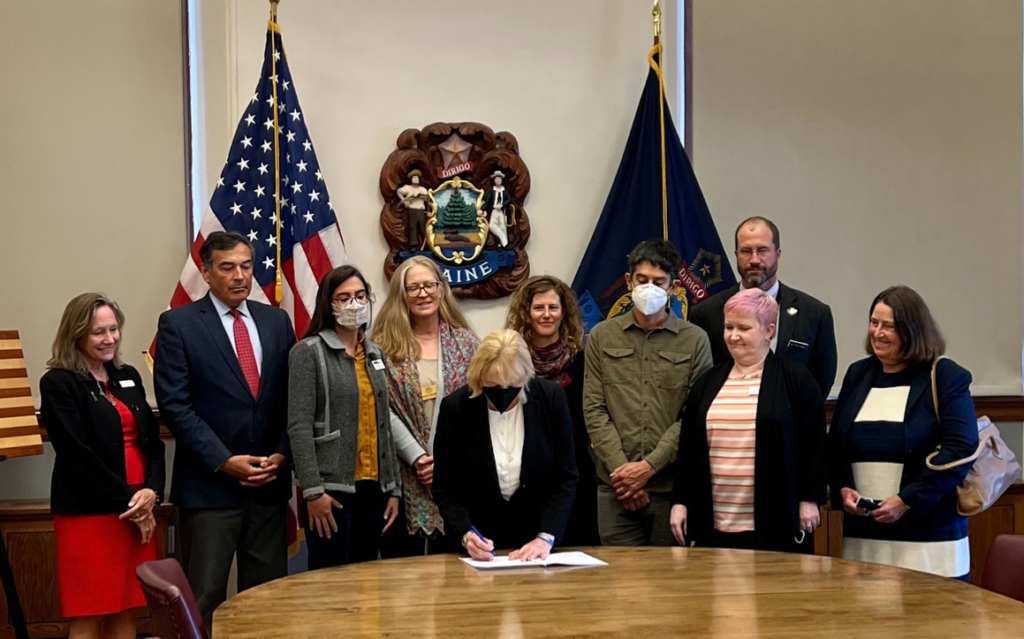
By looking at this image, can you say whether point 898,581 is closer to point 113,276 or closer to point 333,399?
point 333,399

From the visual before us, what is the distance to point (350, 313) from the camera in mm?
3846

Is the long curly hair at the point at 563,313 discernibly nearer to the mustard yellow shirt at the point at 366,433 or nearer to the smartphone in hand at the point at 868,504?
the mustard yellow shirt at the point at 366,433

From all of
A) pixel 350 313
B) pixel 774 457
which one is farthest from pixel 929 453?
pixel 350 313

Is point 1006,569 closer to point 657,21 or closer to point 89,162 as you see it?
point 657,21

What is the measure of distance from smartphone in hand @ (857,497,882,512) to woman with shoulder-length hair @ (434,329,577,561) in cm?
98

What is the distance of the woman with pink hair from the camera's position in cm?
340

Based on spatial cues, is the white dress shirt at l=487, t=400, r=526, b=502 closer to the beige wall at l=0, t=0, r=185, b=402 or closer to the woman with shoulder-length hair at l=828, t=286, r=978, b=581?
the woman with shoulder-length hair at l=828, t=286, r=978, b=581

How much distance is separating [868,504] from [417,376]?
1705 millimetres

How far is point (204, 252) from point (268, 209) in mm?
1007

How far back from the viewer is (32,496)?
489 cm

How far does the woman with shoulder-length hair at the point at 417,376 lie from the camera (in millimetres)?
3941

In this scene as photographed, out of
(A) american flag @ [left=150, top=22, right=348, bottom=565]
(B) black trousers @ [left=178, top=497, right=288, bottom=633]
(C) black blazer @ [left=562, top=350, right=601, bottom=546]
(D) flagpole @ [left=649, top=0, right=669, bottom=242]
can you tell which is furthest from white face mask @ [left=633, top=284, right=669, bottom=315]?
(A) american flag @ [left=150, top=22, right=348, bottom=565]

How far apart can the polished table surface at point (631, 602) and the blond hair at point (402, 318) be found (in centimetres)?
116

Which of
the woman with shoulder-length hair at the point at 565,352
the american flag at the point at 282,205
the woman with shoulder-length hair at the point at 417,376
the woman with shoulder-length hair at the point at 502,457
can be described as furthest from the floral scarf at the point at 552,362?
the american flag at the point at 282,205
